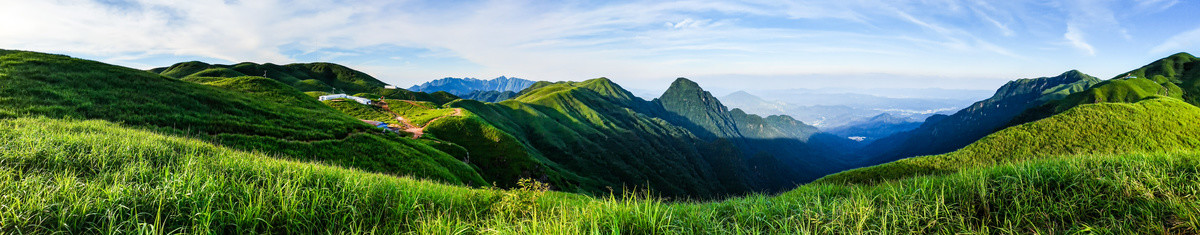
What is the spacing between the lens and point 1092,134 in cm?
6900

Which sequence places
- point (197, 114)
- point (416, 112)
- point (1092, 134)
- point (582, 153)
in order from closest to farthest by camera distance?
point (197, 114)
point (1092, 134)
point (416, 112)
point (582, 153)

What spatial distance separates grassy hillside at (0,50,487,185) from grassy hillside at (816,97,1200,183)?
65.8 metres

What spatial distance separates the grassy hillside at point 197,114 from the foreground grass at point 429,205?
17.4 metres

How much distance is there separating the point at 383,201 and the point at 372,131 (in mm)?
41856

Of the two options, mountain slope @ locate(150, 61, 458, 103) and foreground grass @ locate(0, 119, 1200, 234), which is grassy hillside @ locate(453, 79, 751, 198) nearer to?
mountain slope @ locate(150, 61, 458, 103)

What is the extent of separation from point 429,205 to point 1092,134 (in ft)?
368

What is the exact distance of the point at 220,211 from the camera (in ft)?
14.9

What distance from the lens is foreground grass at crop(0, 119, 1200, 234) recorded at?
447cm

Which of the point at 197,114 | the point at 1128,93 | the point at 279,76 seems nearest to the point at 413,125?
the point at 197,114

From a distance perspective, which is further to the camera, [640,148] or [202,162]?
[640,148]

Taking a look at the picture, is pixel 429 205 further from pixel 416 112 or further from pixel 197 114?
pixel 416 112

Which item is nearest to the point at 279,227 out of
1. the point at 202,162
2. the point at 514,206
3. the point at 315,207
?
the point at 315,207

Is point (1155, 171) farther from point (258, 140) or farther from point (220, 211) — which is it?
point (258, 140)

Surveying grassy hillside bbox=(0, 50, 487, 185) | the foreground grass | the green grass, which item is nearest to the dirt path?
the green grass
